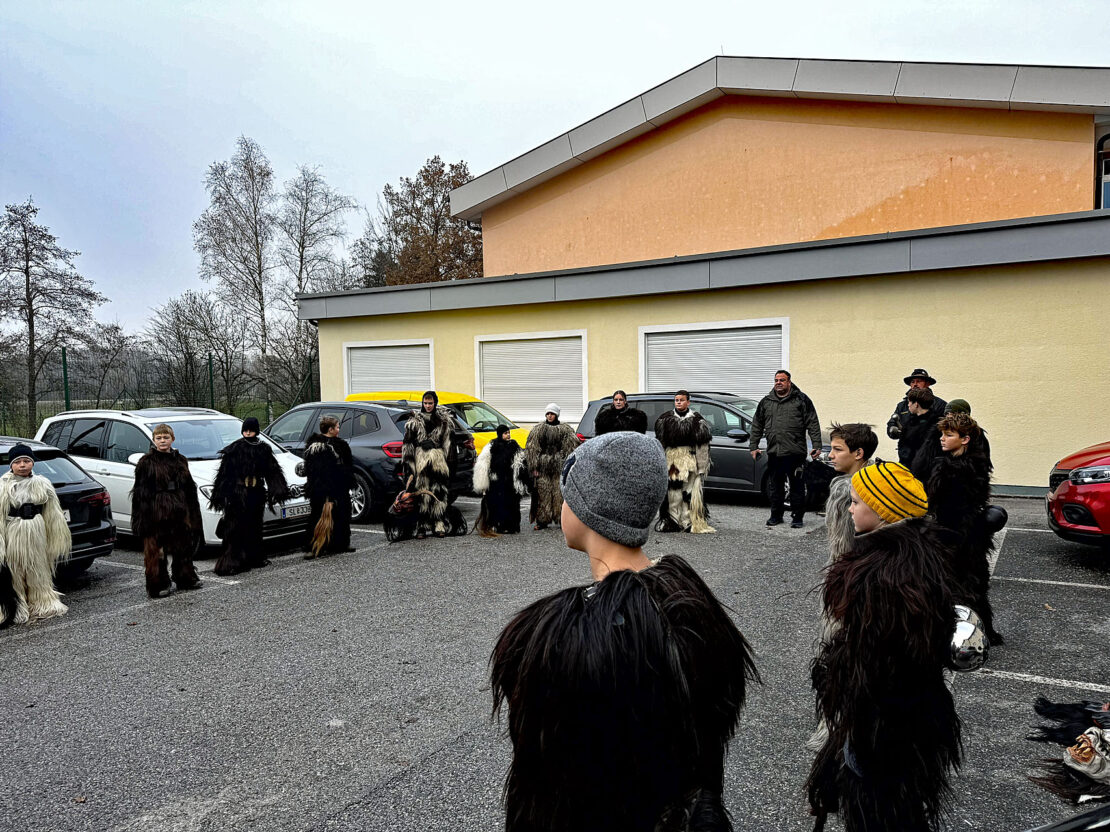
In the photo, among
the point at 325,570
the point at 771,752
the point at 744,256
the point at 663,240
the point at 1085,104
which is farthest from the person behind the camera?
the point at 663,240

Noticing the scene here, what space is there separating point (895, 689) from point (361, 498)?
9.14 metres

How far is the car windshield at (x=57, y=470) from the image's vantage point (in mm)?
7070

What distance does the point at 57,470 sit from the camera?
721cm

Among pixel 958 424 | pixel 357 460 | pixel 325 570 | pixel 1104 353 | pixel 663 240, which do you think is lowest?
pixel 325 570

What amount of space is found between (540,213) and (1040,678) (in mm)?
16853

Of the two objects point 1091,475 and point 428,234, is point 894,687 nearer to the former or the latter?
point 1091,475

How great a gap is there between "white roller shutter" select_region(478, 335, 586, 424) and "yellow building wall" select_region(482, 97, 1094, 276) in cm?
349

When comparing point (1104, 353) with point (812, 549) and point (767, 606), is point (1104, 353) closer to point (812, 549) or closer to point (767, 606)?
point (812, 549)

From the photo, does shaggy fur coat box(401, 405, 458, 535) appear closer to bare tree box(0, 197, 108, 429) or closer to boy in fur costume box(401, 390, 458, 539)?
boy in fur costume box(401, 390, 458, 539)

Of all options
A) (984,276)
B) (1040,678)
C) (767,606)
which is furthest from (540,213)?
(1040,678)

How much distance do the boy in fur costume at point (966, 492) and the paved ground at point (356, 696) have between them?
67 centimetres

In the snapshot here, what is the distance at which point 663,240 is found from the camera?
17.6 metres

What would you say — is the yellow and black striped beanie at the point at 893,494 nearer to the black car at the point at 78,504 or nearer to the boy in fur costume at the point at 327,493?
the boy in fur costume at the point at 327,493

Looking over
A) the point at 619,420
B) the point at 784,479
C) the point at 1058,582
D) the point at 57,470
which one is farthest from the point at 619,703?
the point at 784,479
